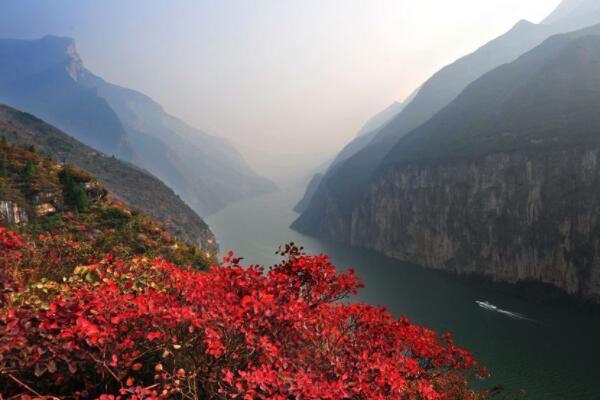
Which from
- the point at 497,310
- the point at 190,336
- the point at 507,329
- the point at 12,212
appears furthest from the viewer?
the point at 497,310

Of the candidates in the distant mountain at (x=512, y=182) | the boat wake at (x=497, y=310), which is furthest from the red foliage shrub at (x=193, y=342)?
the distant mountain at (x=512, y=182)

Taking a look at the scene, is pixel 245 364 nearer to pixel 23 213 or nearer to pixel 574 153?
pixel 23 213

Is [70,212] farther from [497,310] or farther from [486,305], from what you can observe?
[486,305]

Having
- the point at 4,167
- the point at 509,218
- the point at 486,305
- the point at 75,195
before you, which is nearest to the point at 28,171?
the point at 4,167

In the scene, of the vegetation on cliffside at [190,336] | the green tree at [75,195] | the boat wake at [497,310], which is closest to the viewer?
the vegetation on cliffside at [190,336]

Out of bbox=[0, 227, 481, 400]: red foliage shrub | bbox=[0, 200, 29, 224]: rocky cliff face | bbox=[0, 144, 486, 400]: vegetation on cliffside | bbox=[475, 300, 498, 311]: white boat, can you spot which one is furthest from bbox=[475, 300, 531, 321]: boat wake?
bbox=[0, 200, 29, 224]: rocky cliff face

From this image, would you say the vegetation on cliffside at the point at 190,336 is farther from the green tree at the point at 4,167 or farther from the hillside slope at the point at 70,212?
the green tree at the point at 4,167

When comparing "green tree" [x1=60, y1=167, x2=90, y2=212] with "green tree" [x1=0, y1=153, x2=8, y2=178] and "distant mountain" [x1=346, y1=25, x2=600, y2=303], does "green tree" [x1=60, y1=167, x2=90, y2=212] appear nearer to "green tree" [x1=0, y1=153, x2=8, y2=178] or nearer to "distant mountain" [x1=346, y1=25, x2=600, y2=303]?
"green tree" [x1=0, y1=153, x2=8, y2=178]
